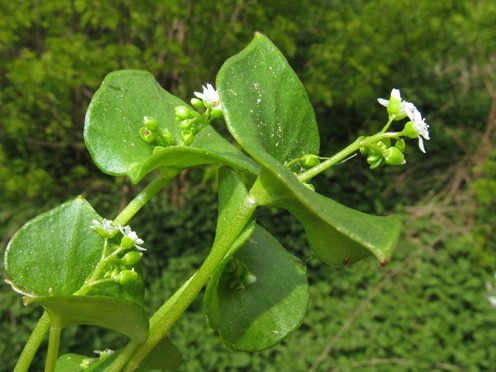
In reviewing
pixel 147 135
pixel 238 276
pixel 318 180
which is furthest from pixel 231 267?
pixel 318 180

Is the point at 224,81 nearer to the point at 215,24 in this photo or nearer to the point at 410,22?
the point at 215,24

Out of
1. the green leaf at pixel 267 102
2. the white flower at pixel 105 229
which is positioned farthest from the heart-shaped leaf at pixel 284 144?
the white flower at pixel 105 229

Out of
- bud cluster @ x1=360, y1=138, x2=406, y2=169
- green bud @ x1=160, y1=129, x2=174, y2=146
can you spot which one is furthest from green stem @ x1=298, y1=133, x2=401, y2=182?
green bud @ x1=160, y1=129, x2=174, y2=146

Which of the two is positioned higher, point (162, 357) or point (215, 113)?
point (215, 113)

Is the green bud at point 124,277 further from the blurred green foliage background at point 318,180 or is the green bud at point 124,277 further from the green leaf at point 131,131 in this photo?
the blurred green foliage background at point 318,180

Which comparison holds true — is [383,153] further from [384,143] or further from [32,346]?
[32,346]

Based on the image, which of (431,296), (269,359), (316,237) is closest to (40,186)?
(269,359)

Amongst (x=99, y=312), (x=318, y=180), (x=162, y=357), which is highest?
(x=99, y=312)
